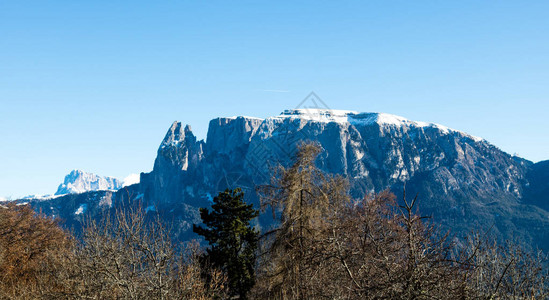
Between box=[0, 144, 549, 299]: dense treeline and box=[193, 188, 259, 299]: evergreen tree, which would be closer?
box=[0, 144, 549, 299]: dense treeline

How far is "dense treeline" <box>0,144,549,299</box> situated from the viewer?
8039mm

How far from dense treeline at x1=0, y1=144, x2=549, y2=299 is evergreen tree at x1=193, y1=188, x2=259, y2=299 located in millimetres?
102

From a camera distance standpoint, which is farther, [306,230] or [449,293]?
[306,230]

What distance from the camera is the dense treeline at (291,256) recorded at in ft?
26.4

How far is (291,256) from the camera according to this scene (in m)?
19.1

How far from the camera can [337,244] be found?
9.88 metres

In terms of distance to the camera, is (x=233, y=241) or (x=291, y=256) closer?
(x=291, y=256)

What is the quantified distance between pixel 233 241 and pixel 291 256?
57.8ft

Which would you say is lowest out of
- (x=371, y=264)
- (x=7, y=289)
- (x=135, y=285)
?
(x=7, y=289)

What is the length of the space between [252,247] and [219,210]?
4.54 metres

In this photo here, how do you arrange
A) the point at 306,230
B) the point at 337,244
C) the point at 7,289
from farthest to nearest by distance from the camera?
the point at 7,289 < the point at 306,230 < the point at 337,244

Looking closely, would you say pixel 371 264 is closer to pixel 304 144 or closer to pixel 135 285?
pixel 135 285

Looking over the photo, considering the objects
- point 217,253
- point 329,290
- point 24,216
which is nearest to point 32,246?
point 24,216

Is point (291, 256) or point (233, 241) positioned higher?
point (291, 256)
